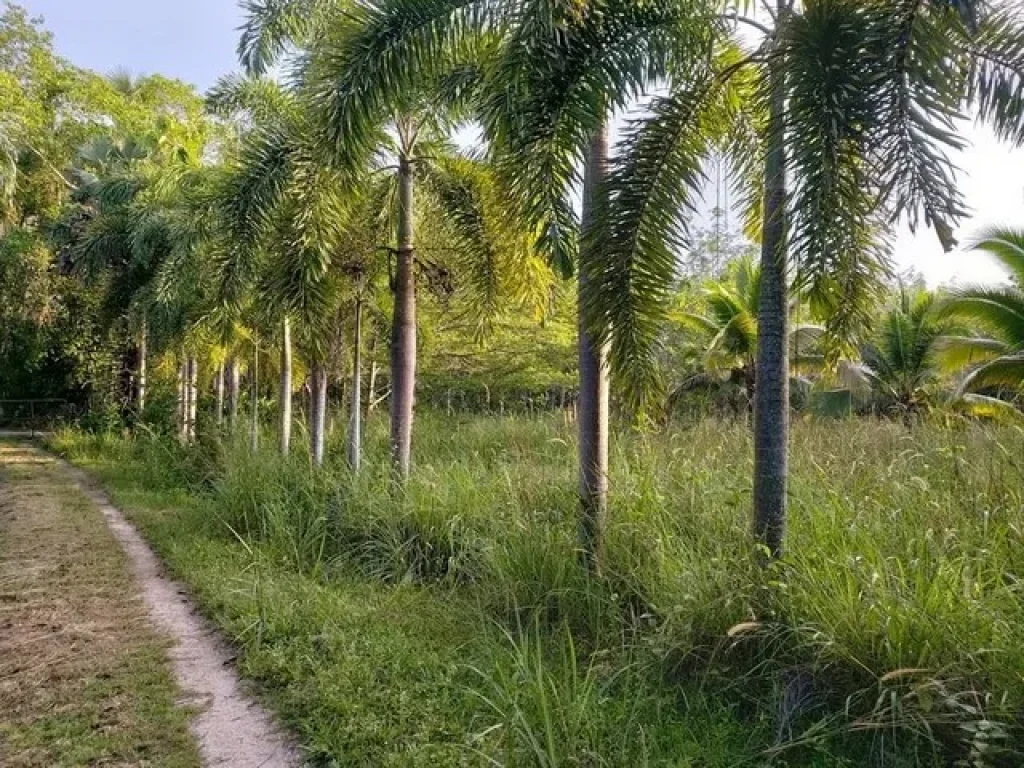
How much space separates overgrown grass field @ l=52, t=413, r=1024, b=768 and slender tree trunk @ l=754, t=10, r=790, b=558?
0.23 m

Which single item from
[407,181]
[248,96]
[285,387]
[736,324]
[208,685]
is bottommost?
[208,685]

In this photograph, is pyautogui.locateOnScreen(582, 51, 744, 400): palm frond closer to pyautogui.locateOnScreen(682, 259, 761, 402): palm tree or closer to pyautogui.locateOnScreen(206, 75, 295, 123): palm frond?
pyautogui.locateOnScreen(206, 75, 295, 123): palm frond

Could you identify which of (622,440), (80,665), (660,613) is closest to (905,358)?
(622,440)

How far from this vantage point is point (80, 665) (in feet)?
17.0

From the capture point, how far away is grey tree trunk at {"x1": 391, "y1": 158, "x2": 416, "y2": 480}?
9633 millimetres

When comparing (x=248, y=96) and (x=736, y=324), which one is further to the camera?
(x=736, y=324)

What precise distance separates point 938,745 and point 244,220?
25.4ft

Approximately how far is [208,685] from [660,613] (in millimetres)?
2838

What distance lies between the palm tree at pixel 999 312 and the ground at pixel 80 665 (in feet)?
41.1

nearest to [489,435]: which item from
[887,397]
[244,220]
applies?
[244,220]

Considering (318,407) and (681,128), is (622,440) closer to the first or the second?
(681,128)

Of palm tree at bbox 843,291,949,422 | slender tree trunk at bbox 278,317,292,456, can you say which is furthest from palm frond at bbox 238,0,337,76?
palm tree at bbox 843,291,949,422

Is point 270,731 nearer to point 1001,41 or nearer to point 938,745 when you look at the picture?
point 938,745

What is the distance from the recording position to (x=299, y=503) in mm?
8922
